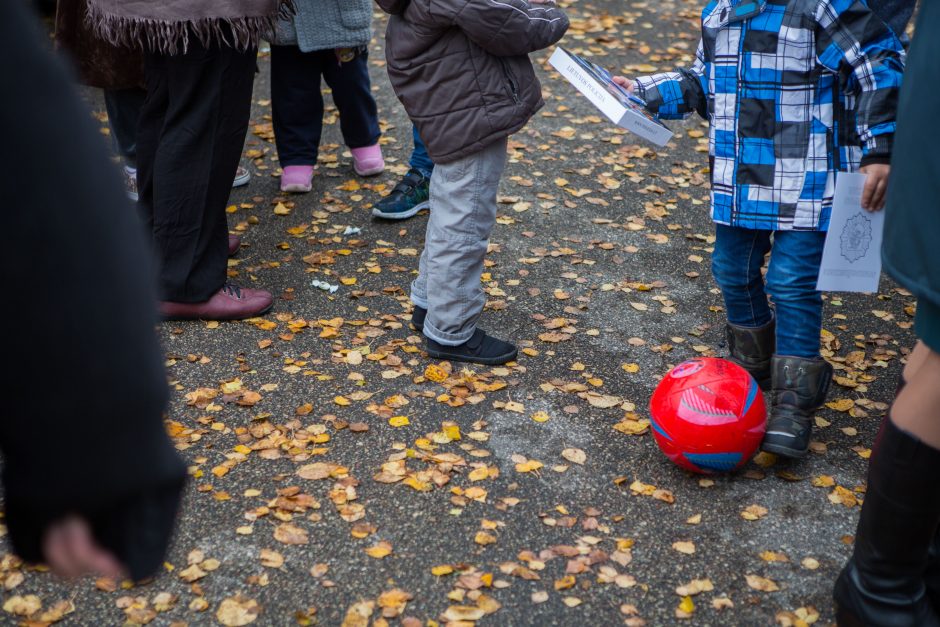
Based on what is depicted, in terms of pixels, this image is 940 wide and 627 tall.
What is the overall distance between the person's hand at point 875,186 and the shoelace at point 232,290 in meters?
2.71

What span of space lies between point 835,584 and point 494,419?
140 cm

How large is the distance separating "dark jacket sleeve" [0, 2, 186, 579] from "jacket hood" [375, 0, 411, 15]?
2533 millimetres

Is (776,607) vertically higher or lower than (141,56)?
lower

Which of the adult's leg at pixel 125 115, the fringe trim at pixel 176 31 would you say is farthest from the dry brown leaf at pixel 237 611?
the adult's leg at pixel 125 115

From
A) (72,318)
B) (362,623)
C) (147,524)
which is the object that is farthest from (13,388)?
(362,623)

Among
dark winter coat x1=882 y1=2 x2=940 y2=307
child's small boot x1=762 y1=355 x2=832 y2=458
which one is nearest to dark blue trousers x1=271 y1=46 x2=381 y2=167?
child's small boot x1=762 y1=355 x2=832 y2=458

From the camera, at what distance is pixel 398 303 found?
4.50 metres

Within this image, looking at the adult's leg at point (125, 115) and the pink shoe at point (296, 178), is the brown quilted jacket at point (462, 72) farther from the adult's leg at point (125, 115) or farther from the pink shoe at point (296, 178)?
the pink shoe at point (296, 178)

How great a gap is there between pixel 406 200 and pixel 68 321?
171 inches

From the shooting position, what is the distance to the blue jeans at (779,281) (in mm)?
3266

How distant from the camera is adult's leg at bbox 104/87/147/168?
4.71 m

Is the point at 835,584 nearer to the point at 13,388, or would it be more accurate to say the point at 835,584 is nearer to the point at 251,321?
the point at 13,388

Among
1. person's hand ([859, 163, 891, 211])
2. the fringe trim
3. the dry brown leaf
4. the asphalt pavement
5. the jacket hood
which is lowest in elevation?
the asphalt pavement

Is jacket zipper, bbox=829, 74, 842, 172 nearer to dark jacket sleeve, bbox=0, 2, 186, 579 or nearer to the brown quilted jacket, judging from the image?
the brown quilted jacket
